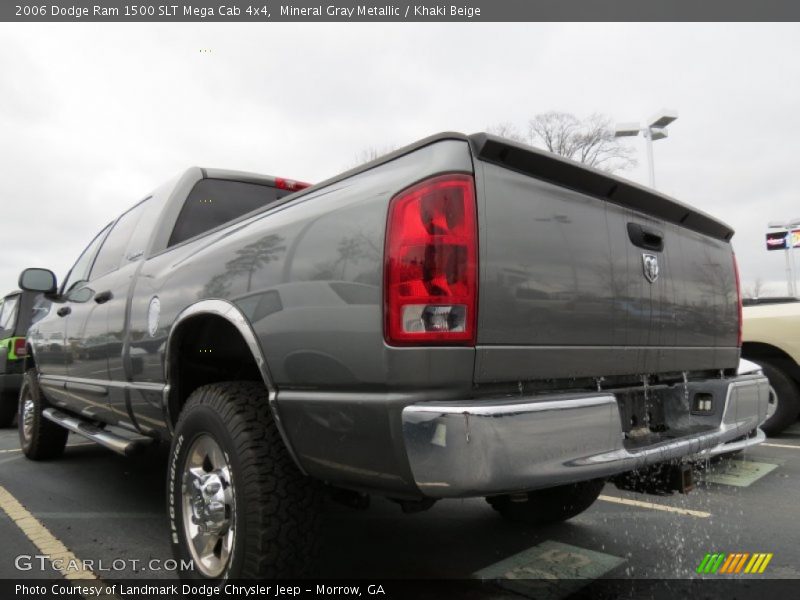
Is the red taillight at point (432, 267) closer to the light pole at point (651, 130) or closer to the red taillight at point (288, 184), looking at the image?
the red taillight at point (288, 184)

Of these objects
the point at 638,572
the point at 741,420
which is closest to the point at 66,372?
the point at 638,572

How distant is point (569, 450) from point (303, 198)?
125cm

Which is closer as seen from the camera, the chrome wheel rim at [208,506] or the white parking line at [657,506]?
the chrome wheel rim at [208,506]

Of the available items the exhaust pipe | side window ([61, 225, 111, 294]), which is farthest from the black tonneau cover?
side window ([61, 225, 111, 294])

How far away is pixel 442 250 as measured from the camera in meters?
1.64

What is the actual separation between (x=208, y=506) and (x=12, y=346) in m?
6.69

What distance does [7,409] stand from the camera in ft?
25.5

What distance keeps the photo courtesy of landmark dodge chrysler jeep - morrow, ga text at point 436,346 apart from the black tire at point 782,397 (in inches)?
144

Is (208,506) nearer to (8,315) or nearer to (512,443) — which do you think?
(512,443)

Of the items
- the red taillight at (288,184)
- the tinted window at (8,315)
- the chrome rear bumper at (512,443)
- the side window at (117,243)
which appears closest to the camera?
the chrome rear bumper at (512,443)

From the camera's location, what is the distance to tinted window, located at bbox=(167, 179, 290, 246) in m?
3.39

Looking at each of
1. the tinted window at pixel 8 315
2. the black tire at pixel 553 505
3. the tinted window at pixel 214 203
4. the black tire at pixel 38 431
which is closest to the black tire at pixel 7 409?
the tinted window at pixel 8 315

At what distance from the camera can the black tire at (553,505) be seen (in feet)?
9.50

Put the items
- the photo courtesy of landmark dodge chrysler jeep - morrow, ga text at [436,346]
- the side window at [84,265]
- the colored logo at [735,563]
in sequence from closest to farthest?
the photo courtesy of landmark dodge chrysler jeep - morrow, ga text at [436,346], the colored logo at [735,563], the side window at [84,265]
